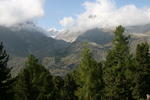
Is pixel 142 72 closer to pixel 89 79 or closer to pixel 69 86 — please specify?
pixel 89 79

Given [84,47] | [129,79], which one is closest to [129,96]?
[129,79]

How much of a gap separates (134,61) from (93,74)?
9964 millimetres

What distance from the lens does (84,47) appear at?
61938 millimetres

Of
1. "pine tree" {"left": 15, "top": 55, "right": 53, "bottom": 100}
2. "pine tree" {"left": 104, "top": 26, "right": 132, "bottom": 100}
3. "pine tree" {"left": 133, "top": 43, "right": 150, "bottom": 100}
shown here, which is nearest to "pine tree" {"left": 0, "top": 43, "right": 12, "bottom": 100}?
"pine tree" {"left": 15, "top": 55, "right": 53, "bottom": 100}

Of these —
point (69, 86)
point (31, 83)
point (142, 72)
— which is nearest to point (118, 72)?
point (142, 72)

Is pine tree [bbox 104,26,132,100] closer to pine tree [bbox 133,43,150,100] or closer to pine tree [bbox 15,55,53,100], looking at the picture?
pine tree [bbox 133,43,150,100]

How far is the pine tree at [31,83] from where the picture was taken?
51.9 m

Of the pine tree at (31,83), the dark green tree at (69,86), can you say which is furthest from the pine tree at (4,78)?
the dark green tree at (69,86)

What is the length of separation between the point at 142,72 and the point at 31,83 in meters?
24.1

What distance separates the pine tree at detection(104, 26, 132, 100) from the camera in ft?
193

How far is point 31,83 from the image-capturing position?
173 ft

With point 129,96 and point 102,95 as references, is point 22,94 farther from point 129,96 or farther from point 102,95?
point 129,96

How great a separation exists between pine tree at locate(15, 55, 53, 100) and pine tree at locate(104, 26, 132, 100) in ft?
42.0

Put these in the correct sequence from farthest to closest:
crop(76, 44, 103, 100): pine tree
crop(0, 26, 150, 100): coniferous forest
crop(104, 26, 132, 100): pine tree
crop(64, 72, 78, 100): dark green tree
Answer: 1. crop(64, 72, 78, 100): dark green tree
2. crop(76, 44, 103, 100): pine tree
3. crop(104, 26, 132, 100): pine tree
4. crop(0, 26, 150, 100): coniferous forest
